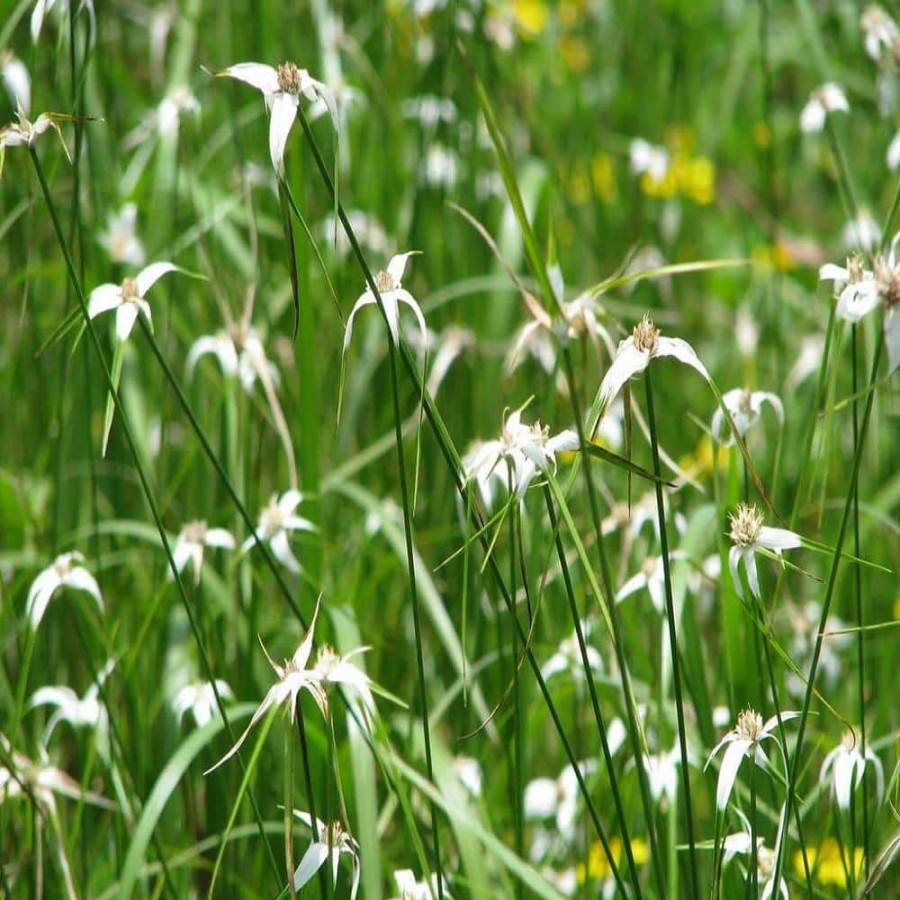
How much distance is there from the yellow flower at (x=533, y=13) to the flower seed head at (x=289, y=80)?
88.8 inches

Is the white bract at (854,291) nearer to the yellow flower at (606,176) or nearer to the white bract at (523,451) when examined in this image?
the white bract at (523,451)

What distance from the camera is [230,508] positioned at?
1316 millimetres

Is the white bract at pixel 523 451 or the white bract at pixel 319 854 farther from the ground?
the white bract at pixel 523 451

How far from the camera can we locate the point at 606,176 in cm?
250

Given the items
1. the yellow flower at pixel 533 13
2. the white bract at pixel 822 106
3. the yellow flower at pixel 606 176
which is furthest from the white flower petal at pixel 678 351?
the yellow flower at pixel 533 13

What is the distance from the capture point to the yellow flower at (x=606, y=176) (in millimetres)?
2311

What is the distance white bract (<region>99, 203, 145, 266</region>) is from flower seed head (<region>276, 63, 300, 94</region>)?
0.86m

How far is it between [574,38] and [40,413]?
1635 mm

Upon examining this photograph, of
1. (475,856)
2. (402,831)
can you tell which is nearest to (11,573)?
(402,831)

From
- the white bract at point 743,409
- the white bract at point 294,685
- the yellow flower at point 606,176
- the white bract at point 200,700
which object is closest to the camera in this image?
the white bract at point 294,685

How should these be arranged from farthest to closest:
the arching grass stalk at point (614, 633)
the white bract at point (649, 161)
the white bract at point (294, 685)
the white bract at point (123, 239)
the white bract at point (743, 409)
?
the white bract at point (649, 161) < the white bract at point (123, 239) < the white bract at point (743, 409) < the white bract at point (294, 685) < the arching grass stalk at point (614, 633)

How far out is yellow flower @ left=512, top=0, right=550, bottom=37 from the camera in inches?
113

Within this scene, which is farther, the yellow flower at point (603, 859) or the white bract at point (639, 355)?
the yellow flower at point (603, 859)

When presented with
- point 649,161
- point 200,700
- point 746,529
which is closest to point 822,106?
point 649,161
